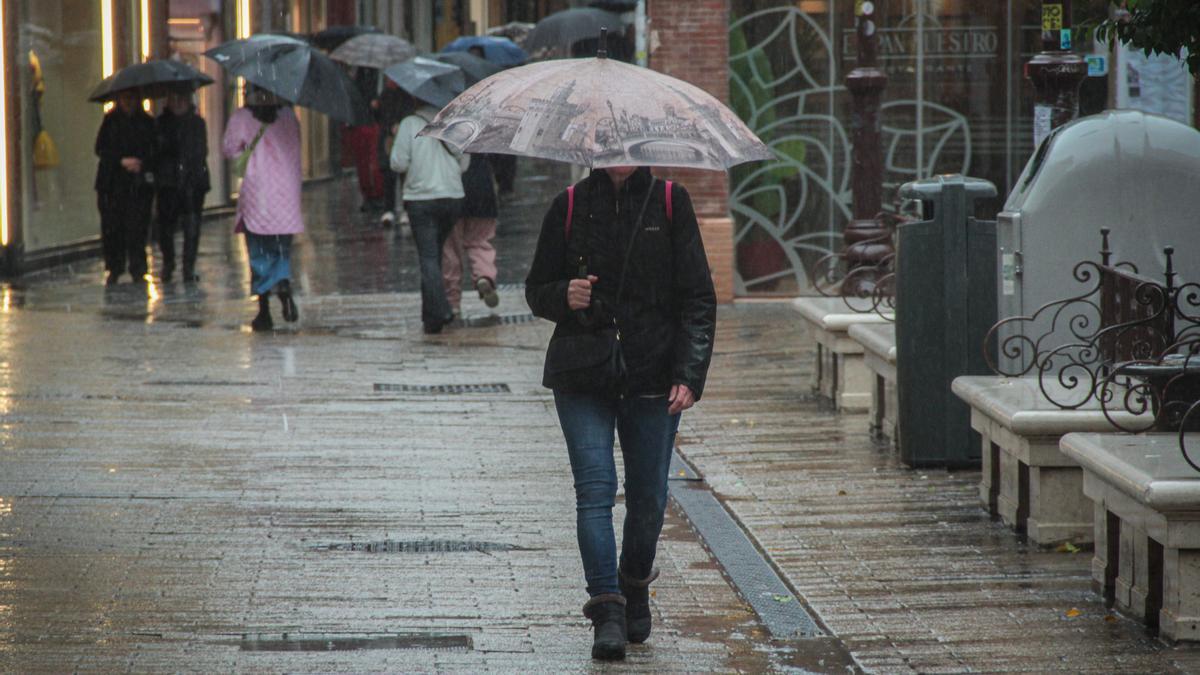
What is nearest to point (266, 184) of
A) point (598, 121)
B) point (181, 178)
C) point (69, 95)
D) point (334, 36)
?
point (181, 178)

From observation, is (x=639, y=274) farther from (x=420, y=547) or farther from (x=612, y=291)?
(x=420, y=547)

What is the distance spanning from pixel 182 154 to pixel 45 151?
302 cm

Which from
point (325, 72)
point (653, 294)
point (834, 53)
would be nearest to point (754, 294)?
point (834, 53)

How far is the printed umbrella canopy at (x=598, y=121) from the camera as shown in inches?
230

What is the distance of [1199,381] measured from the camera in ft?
22.2

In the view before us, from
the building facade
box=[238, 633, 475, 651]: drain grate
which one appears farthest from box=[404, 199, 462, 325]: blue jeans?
box=[238, 633, 475, 651]: drain grate

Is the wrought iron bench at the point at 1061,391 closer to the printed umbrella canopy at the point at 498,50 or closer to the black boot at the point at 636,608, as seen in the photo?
the black boot at the point at 636,608

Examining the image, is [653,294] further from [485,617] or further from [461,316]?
[461,316]

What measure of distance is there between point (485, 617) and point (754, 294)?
11.0 metres

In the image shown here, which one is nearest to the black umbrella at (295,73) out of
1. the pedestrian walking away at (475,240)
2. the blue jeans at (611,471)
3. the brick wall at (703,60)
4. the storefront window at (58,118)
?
the pedestrian walking away at (475,240)

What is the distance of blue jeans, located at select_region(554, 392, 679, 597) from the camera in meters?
6.10

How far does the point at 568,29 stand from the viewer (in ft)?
88.6

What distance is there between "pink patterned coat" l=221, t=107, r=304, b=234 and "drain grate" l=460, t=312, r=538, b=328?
1665 mm

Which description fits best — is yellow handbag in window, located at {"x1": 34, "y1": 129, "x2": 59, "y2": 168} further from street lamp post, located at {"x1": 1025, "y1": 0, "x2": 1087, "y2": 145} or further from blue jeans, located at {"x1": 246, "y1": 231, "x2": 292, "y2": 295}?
street lamp post, located at {"x1": 1025, "y1": 0, "x2": 1087, "y2": 145}
